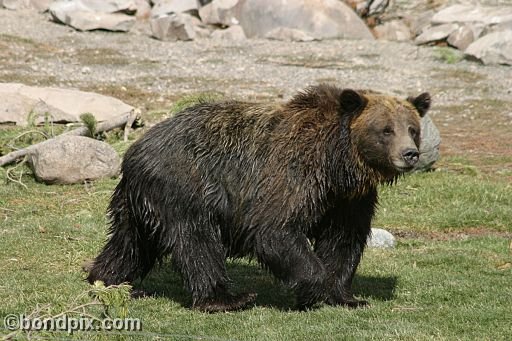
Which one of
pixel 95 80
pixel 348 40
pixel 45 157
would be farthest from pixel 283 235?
pixel 348 40

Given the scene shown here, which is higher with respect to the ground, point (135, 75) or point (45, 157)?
point (45, 157)

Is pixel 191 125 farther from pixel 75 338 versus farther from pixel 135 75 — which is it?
pixel 135 75

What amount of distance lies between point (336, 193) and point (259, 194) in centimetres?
72

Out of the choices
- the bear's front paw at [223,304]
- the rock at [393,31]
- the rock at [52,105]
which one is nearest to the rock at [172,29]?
the rock at [393,31]

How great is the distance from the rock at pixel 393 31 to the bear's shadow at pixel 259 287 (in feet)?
80.3

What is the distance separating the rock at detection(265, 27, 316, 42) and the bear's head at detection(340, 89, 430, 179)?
24070mm

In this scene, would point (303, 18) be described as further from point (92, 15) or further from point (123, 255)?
point (123, 255)

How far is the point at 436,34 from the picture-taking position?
107ft

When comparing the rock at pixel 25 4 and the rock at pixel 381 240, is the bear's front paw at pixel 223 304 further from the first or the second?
the rock at pixel 25 4

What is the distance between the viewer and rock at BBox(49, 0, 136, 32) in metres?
33.5

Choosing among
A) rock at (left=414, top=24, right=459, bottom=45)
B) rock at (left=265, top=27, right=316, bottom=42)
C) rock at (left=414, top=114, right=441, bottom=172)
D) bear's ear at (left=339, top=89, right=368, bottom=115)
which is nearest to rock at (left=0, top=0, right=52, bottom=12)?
rock at (left=265, top=27, right=316, bottom=42)

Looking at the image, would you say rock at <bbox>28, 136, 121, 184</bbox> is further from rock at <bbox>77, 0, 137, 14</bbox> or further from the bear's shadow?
rock at <bbox>77, 0, 137, 14</bbox>

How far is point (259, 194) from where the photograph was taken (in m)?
9.04

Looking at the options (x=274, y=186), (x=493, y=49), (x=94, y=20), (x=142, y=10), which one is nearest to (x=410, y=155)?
(x=274, y=186)
